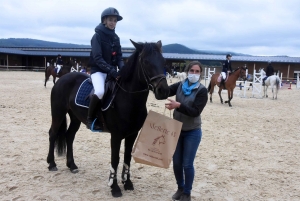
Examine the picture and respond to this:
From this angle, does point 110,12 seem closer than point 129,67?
No

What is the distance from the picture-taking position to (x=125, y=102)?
3600 millimetres

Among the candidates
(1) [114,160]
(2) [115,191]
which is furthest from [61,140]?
(2) [115,191]

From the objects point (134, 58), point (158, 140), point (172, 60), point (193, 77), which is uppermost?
point (172, 60)

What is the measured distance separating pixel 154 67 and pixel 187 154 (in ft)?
3.93

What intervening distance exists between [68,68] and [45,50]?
4208cm

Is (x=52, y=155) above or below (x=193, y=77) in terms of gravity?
below

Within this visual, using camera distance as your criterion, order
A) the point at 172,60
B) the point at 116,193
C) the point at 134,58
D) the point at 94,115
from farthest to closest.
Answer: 1. the point at 172,60
2. the point at 94,115
3. the point at 116,193
4. the point at 134,58

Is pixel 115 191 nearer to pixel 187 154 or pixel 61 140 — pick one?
pixel 187 154

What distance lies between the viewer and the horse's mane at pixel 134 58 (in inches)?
124

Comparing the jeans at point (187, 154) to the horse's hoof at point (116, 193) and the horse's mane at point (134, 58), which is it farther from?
the horse's mane at point (134, 58)

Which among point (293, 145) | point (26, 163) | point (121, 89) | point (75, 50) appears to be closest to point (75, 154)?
point (26, 163)

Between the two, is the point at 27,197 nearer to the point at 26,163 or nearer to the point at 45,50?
the point at 26,163

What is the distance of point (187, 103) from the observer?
325 cm

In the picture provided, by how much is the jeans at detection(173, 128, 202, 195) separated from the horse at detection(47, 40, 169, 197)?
2.17 ft
